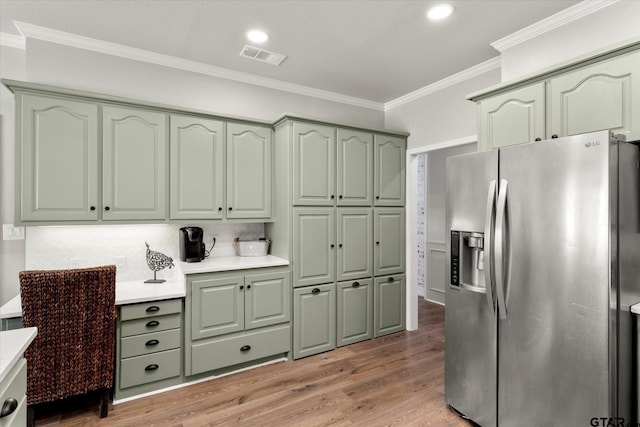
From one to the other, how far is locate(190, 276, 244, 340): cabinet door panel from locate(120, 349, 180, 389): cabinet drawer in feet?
0.73

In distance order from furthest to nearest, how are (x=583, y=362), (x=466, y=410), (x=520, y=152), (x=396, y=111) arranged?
(x=396, y=111) < (x=466, y=410) < (x=520, y=152) < (x=583, y=362)

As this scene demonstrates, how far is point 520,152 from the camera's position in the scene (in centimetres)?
190

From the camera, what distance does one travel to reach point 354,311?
3.53 metres

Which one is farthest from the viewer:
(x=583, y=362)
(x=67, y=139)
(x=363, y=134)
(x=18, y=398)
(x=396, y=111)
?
(x=396, y=111)

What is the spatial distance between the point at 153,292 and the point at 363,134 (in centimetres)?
247

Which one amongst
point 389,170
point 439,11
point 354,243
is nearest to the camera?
point 439,11

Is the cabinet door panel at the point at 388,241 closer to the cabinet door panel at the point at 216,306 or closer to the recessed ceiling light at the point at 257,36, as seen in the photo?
the cabinet door panel at the point at 216,306

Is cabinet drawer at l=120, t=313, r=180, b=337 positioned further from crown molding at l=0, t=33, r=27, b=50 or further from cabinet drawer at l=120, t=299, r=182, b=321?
crown molding at l=0, t=33, r=27, b=50

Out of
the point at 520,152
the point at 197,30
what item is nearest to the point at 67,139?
the point at 197,30

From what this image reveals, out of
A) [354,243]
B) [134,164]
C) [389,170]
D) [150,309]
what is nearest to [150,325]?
[150,309]

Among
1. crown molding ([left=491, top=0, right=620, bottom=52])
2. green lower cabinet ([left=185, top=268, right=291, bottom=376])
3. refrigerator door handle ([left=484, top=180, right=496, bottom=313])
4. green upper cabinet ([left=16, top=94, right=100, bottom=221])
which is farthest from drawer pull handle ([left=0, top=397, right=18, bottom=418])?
crown molding ([left=491, top=0, right=620, bottom=52])

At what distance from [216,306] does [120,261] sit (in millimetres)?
935

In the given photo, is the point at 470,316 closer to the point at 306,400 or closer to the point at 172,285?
the point at 306,400

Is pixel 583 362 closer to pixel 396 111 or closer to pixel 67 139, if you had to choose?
→ pixel 396 111
